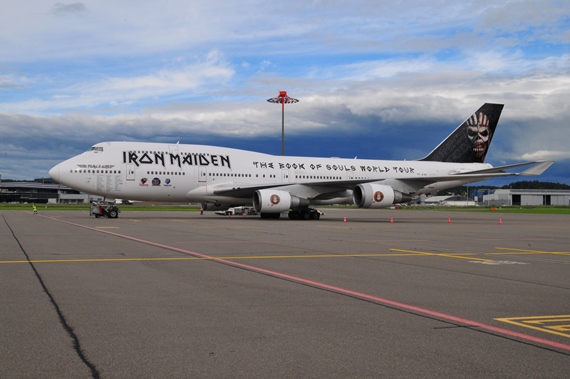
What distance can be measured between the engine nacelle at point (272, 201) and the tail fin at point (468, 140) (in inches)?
579

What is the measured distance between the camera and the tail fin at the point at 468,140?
43.8 meters

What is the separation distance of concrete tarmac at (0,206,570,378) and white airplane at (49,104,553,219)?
19.6 m

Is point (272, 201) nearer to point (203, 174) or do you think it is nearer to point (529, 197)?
point (203, 174)

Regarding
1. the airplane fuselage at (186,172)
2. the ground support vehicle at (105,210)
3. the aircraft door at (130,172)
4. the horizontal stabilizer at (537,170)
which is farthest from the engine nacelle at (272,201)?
the horizontal stabilizer at (537,170)

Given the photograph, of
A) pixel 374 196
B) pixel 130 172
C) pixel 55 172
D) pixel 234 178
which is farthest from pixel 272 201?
pixel 55 172

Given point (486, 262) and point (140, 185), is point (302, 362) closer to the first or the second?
point (486, 262)

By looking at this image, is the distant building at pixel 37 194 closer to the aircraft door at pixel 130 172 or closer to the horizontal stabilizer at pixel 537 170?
the aircraft door at pixel 130 172

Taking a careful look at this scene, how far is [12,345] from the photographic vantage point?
5.58 meters

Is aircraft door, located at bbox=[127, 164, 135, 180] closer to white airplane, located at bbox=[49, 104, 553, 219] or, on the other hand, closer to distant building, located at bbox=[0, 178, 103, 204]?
white airplane, located at bbox=[49, 104, 553, 219]

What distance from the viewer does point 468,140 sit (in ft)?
144

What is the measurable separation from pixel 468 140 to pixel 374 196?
43.6ft

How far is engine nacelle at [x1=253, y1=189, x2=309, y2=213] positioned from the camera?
1305 inches

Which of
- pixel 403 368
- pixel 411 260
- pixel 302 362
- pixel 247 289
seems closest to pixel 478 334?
pixel 403 368

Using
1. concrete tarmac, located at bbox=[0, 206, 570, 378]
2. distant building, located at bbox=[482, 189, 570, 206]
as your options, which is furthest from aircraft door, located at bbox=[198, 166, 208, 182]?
distant building, located at bbox=[482, 189, 570, 206]
